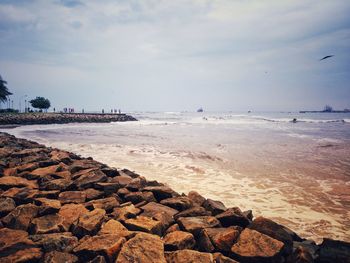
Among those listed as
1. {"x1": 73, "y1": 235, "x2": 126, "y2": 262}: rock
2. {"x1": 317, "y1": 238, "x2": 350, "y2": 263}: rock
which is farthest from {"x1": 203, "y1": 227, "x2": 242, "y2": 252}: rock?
{"x1": 73, "y1": 235, "x2": 126, "y2": 262}: rock

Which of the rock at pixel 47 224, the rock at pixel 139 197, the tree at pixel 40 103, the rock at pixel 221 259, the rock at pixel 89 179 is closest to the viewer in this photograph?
the rock at pixel 221 259

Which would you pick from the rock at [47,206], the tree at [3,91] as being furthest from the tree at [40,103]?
the rock at [47,206]

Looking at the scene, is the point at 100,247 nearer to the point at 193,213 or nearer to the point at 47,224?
the point at 47,224

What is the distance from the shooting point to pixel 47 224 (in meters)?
3.57

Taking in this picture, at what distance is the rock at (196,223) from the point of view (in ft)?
11.4

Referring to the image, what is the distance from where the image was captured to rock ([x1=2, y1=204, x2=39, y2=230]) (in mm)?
3607

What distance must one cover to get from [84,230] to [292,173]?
313 inches

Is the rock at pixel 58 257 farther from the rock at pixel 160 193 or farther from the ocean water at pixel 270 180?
the ocean water at pixel 270 180

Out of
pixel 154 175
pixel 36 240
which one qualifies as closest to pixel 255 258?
pixel 36 240

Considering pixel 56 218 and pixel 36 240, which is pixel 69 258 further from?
pixel 56 218

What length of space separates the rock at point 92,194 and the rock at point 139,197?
0.55m

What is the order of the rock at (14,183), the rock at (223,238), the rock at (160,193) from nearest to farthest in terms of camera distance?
the rock at (223,238) → the rock at (160,193) → the rock at (14,183)

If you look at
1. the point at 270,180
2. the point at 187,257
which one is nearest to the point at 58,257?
the point at 187,257

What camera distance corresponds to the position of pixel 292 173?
9.04 metres
